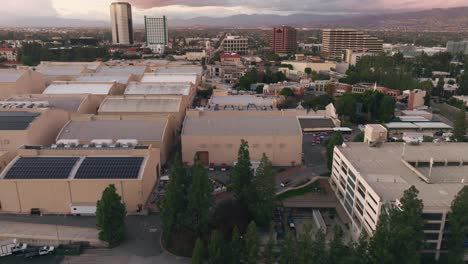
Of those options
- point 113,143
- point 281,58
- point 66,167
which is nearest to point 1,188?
point 66,167

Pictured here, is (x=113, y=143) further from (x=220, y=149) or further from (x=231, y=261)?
(x=231, y=261)

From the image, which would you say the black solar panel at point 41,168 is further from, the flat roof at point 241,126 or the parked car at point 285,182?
the parked car at point 285,182

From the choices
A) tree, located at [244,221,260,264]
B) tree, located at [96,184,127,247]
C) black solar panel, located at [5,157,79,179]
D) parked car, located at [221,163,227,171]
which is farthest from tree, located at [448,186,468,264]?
black solar panel, located at [5,157,79,179]

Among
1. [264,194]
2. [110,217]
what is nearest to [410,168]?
[264,194]

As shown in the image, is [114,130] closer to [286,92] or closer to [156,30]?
[286,92]

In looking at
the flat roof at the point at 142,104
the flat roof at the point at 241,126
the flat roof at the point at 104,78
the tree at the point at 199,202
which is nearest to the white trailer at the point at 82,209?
the tree at the point at 199,202

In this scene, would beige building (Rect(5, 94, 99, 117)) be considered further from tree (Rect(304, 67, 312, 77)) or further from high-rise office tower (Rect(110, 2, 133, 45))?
high-rise office tower (Rect(110, 2, 133, 45))
